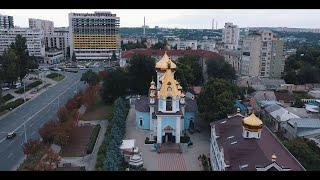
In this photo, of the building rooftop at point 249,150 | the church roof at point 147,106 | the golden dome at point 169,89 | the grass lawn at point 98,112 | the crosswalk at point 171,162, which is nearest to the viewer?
the building rooftop at point 249,150

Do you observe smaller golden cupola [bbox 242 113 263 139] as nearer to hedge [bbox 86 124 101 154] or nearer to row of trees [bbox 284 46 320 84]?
hedge [bbox 86 124 101 154]

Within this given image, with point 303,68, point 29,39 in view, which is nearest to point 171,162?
point 303,68

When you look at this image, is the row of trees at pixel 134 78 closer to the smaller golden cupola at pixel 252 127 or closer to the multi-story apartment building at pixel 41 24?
the smaller golden cupola at pixel 252 127

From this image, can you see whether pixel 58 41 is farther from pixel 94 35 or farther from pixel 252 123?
pixel 252 123

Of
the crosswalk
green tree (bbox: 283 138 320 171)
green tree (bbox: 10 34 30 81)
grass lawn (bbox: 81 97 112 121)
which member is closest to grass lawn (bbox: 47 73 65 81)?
green tree (bbox: 10 34 30 81)

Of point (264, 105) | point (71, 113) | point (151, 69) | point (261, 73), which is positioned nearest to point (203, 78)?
point (261, 73)

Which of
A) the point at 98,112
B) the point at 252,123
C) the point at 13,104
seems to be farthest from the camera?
the point at 13,104

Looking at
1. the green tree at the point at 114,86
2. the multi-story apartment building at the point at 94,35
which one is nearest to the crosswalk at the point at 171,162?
the green tree at the point at 114,86
